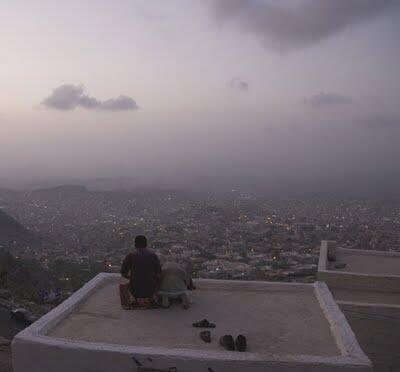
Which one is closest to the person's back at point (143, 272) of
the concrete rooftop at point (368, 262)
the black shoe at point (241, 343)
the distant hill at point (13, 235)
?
the black shoe at point (241, 343)

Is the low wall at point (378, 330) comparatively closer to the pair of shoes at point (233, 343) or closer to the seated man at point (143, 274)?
the seated man at point (143, 274)

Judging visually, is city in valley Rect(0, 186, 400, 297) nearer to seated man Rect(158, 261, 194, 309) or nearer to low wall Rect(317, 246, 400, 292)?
low wall Rect(317, 246, 400, 292)

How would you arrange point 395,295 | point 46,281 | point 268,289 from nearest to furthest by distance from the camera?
point 268,289, point 395,295, point 46,281

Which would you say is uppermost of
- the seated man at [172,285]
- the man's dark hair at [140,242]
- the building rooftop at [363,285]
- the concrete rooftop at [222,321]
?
the man's dark hair at [140,242]

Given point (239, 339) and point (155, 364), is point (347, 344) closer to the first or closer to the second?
point (239, 339)

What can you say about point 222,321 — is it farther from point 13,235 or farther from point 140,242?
point 13,235

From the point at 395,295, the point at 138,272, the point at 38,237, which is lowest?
the point at 38,237

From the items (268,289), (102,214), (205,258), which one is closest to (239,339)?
(268,289)

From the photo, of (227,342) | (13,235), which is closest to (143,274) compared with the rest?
(227,342)
